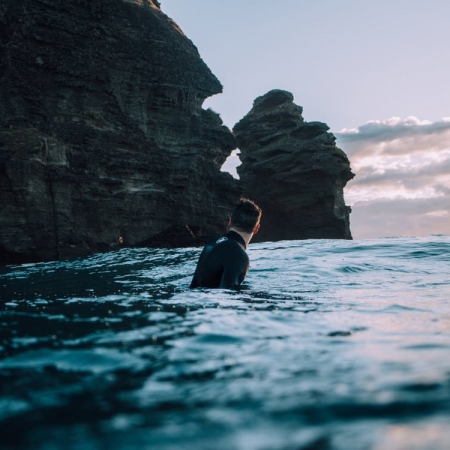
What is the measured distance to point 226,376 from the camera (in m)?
2.16

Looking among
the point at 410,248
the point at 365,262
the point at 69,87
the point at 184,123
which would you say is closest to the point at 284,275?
the point at 365,262

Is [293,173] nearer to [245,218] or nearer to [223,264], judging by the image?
[245,218]

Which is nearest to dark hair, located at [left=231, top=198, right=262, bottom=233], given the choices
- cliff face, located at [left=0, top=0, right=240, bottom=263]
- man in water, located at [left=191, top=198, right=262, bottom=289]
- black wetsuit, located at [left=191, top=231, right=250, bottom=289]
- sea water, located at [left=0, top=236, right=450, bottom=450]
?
man in water, located at [left=191, top=198, right=262, bottom=289]

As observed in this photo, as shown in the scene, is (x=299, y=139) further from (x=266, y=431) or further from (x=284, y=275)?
(x=266, y=431)

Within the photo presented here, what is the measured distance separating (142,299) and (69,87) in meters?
20.2

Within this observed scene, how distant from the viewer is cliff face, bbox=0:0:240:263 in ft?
64.0

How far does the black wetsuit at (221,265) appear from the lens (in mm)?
6234

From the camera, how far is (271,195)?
4384cm

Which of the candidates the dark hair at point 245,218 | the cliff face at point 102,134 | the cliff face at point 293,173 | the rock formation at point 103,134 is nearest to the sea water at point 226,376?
the dark hair at point 245,218

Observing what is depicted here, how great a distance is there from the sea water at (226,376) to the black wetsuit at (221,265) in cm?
151

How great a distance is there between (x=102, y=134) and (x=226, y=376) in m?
22.3

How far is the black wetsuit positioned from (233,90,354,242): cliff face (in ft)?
119

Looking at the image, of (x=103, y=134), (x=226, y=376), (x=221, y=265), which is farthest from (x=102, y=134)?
(x=226, y=376)

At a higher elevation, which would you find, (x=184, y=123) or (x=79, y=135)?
(x=184, y=123)
